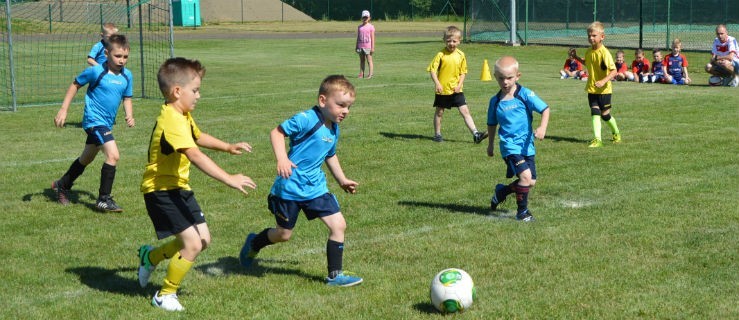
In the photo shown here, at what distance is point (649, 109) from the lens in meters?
18.5

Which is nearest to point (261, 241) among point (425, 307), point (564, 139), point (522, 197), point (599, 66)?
point (425, 307)

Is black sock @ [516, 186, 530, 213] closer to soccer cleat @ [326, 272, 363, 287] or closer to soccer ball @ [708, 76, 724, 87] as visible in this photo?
soccer cleat @ [326, 272, 363, 287]

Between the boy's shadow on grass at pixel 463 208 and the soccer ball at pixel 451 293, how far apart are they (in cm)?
315

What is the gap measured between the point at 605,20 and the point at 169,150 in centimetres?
3753

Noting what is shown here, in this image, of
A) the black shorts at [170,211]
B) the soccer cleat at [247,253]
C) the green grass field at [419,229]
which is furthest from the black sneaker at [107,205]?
the black shorts at [170,211]

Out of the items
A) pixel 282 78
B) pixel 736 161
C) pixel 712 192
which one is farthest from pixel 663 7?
pixel 712 192

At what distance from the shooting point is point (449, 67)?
15.3 meters

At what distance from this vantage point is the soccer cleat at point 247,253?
7598 mm

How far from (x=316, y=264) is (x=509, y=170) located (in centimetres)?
280

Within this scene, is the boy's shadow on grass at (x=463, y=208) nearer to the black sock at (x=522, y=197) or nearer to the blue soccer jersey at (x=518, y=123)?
the black sock at (x=522, y=197)

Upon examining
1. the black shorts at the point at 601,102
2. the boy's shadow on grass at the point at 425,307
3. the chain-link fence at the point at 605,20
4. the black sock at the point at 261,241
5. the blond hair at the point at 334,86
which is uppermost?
the chain-link fence at the point at 605,20

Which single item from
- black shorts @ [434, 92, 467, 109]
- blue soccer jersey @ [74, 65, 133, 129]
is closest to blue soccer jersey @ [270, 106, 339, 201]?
blue soccer jersey @ [74, 65, 133, 129]

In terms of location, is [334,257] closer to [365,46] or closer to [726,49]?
[365,46]

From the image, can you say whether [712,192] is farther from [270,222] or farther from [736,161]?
[270,222]
